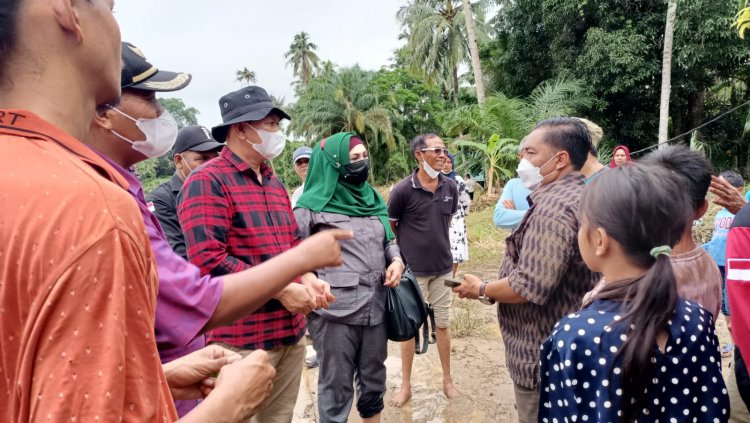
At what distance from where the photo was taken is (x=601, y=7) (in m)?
13.8

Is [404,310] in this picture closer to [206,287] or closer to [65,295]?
[206,287]

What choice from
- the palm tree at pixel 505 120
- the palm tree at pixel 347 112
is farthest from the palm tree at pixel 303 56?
the palm tree at pixel 505 120

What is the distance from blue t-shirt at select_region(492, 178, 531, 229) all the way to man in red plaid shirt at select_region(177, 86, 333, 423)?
70.3 inches

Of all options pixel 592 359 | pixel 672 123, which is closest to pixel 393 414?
pixel 592 359

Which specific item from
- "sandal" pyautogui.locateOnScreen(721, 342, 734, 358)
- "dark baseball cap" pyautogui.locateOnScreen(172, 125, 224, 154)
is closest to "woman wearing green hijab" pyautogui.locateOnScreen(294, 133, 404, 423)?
"dark baseball cap" pyautogui.locateOnScreen(172, 125, 224, 154)

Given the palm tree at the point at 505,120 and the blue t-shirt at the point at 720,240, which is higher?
the palm tree at the point at 505,120

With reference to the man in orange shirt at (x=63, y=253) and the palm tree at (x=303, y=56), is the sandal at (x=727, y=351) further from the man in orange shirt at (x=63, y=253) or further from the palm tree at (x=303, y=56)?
the palm tree at (x=303, y=56)

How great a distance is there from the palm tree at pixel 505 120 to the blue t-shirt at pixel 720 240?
8.46 metres

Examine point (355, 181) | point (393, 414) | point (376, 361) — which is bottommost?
point (393, 414)

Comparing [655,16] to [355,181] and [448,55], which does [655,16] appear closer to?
[448,55]

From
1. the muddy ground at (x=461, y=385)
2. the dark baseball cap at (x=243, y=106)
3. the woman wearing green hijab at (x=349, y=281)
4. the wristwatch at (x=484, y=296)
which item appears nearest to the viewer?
the wristwatch at (x=484, y=296)

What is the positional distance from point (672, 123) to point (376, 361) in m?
17.6

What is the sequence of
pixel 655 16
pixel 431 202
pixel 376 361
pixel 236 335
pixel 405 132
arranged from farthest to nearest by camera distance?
pixel 405 132 < pixel 655 16 < pixel 431 202 < pixel 376 361 < pixel 236 335

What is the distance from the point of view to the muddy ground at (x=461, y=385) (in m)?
3.14
